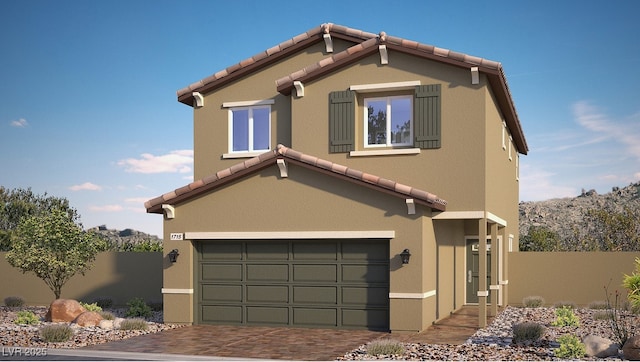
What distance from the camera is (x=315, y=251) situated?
18188 millimetres

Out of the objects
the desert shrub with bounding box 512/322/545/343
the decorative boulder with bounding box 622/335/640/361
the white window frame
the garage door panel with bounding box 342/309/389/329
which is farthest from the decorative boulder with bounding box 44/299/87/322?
the decorative boulder with bounding box 622/335/640/361

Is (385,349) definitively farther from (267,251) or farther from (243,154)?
(243,154)

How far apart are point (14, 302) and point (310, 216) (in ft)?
45.9

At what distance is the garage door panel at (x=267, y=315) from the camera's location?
719 inches

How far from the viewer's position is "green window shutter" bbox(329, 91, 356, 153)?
785 inches

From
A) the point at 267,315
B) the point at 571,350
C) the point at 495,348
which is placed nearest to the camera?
the point at 571,350

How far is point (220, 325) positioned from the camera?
739 inches

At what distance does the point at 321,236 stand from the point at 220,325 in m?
3.62

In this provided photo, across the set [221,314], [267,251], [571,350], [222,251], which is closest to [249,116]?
[222,251]

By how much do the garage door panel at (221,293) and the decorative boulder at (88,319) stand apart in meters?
2.76

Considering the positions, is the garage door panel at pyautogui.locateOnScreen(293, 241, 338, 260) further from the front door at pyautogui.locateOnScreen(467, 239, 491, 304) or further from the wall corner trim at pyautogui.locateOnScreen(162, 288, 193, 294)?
the front door at pyautogui.locateOnScreen(467, 239, 491, 304)

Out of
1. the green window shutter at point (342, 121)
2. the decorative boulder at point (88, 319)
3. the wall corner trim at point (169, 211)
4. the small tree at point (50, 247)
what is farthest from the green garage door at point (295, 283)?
the small tree at point (50, 247)

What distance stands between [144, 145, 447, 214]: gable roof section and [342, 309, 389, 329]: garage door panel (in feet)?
9.46

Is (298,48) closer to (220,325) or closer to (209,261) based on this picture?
(209,261)
